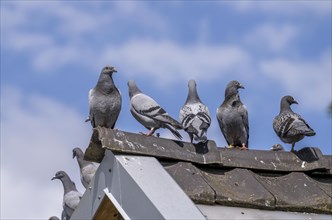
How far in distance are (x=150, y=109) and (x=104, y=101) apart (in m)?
0.56

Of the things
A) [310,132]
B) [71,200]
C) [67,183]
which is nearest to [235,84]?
[310,132]

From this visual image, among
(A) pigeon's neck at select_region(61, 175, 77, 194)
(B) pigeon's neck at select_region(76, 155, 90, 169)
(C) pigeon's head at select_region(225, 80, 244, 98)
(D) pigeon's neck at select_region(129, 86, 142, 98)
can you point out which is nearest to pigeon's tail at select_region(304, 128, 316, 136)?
(C) pigeon's head at select_region(225, 80, 244, 98)

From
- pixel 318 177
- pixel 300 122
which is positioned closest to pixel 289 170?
pixel 318 177

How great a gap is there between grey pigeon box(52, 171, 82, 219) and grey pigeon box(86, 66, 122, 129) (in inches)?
105

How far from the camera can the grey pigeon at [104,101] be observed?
34.3 feet

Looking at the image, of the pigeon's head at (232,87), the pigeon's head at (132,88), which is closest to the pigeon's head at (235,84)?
the pigeon's head at (232,87)

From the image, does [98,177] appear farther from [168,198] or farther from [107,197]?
[168,198]

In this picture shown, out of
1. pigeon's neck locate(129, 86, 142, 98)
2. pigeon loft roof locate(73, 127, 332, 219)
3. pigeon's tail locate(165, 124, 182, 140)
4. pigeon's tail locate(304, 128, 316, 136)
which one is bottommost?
pigeon loft roof locate(73, 127, 332, 219)

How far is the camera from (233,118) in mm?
11039

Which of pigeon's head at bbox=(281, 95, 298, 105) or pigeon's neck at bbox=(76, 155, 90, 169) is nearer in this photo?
pigeon's head at bbox=(281, 95, 298, 105)

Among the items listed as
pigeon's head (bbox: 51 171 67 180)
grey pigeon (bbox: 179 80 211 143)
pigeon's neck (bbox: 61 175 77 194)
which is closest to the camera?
grey pigeon (bbox: 179 80 211 143)

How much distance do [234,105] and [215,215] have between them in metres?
5.94

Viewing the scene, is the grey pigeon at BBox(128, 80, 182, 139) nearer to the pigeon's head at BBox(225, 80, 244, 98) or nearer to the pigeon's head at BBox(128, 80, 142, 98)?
the pigeon's head at BBox(128, 80, 142, 98)

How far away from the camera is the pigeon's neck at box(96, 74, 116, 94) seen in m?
10.6
